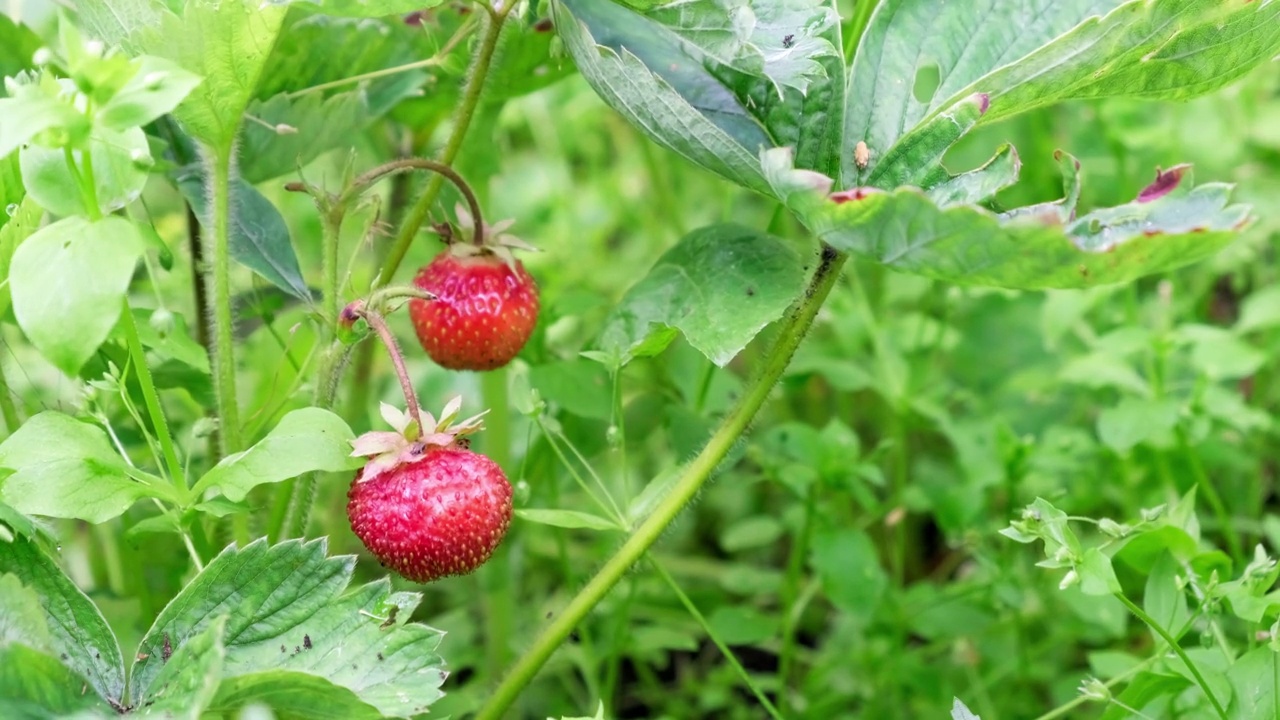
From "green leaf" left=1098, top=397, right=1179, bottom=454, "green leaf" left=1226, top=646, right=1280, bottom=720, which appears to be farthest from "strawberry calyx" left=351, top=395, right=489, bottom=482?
"green leaf" left=1098, top=397, right=1179, bottom=454

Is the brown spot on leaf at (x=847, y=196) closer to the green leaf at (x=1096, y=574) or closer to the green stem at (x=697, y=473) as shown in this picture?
the green stem at (x=697, y=473)

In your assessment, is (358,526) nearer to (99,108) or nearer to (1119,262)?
(99,108)

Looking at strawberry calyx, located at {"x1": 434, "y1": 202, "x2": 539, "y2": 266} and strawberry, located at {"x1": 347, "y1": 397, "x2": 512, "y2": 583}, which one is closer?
strawberry, located at {"x1": 347, "y1": 397, "x2": 512, "y2": 583}

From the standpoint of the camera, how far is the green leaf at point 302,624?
2.68 feet

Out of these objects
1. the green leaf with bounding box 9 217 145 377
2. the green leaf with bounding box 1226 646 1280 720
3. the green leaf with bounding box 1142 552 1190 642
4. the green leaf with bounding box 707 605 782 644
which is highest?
the green leaf with bounding box 9 217 145 377

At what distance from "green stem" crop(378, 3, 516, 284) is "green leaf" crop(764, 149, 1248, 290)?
9.7 inches

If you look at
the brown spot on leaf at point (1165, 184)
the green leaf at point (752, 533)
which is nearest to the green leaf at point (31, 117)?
the brown spot on leaf at point (1165, 184)

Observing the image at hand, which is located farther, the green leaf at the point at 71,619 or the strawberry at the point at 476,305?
the strawberry at the point at 476,305

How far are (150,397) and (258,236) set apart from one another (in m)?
0.22

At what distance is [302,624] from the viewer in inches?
33.2

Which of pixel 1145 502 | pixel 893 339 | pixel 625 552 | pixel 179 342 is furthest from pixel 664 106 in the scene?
pixel 1145 502

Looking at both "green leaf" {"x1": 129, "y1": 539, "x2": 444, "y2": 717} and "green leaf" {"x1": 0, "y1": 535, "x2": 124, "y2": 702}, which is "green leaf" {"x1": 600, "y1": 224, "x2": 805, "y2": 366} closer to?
"green leaf" {"x1": 129, "y1": 539, "x2": 444, "y2": 717}

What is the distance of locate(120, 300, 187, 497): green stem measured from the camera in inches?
31.9

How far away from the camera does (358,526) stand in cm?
89
